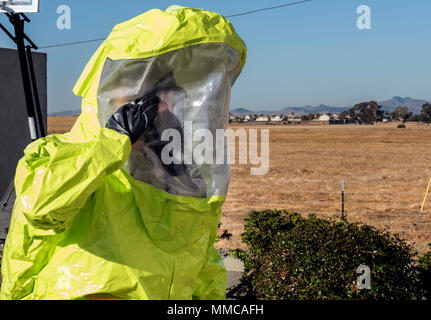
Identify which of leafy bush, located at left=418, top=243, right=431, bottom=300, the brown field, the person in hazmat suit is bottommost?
the brown field

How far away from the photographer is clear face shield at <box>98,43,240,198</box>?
6.90 feet

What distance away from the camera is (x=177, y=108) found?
217cm

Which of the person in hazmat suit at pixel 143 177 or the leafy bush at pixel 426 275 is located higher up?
the person in hazmat suit at pixel 143 177

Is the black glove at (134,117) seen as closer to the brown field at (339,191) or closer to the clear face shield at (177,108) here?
the clear face shield at (177,108)

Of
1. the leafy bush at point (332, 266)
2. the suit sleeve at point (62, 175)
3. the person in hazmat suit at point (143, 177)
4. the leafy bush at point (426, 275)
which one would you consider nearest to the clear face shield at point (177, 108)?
the person in hazmat suit at point (143, 177)

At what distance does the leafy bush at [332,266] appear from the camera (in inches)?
156

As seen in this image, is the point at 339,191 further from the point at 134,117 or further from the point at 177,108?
the point at 134,117

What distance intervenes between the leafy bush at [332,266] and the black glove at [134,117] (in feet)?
8.43

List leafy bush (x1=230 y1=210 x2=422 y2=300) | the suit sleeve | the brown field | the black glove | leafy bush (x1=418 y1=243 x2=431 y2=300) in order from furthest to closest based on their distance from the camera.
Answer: the brown field < leafy bush (x1=418 y1=243 x2=431 y2=300) < leafy bush (x1=230 y1=210 x2=422 y2=300) < the black glove < the suit sleeve

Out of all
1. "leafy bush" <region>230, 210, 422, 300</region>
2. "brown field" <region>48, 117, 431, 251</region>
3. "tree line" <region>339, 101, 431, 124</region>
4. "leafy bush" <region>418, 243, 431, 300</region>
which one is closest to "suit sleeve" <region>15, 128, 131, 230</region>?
"leafy bush" <region>230, 210, 422, 300</region>

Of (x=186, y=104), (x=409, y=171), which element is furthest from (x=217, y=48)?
(x=409, y=171)

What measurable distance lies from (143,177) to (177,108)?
0.36 m

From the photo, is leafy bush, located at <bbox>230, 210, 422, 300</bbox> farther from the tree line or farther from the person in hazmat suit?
the tree line
